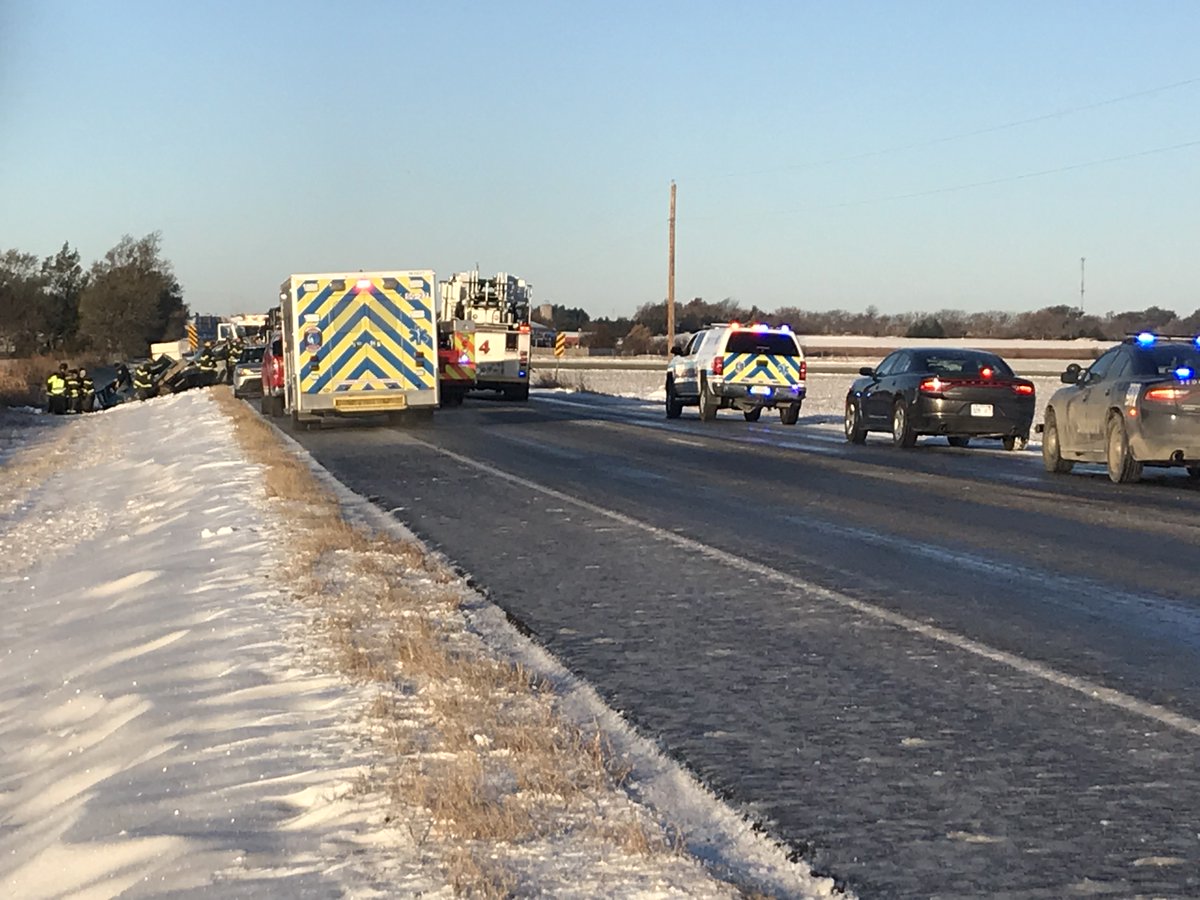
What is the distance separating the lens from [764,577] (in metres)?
9.95

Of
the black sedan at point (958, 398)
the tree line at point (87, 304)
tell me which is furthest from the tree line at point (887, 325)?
the black sedan at point (958, 398)

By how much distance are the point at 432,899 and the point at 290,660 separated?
3.55 meters

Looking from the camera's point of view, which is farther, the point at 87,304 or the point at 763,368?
the point at 87,304

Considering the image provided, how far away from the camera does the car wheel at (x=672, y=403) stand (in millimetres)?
34188

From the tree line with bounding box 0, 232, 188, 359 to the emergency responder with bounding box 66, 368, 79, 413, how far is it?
59.1 metres

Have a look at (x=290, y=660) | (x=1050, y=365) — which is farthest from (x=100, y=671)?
(x=1050, y=365)

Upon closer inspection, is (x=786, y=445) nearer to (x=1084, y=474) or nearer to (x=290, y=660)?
(x=1084, y=474)

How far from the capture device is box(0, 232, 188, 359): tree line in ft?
351

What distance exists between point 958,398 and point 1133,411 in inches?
219

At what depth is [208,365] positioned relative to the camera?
6306 centimetres

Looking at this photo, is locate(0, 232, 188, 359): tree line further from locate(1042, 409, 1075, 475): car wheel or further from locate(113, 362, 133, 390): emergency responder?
locate(1042, 409, 1075, 475): car wheel

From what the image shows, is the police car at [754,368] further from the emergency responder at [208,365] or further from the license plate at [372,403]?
the emergency responder at [208,365]

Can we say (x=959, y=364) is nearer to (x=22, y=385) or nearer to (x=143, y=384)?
(x=143, y=384)

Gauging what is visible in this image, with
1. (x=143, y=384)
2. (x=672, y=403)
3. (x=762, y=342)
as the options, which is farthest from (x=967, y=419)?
(x=143, y=384)
